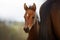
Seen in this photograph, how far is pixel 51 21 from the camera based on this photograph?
0.45m

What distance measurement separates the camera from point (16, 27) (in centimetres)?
128

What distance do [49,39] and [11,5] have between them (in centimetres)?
94

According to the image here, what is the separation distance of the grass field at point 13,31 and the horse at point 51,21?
81cm

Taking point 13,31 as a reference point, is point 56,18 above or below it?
above

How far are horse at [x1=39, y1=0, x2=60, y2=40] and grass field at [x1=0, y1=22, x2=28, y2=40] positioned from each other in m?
0.81

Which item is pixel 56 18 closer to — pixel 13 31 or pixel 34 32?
pixel 34 32

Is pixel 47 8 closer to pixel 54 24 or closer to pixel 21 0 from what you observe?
pixel 54 24

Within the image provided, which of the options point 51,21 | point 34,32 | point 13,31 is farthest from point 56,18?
point 13,31

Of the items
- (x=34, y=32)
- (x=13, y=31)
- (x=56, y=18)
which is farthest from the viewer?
(x=13, y=31)

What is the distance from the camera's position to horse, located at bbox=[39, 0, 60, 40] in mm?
448

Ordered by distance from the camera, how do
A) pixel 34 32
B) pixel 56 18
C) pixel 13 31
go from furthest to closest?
1. pixel 13 31
2. pixel 34 32
3. pixel 56 18

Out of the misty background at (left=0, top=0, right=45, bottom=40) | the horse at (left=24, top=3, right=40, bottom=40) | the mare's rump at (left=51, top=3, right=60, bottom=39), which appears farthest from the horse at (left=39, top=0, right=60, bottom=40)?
the misty background at (left=0, top=0, right=45, bottom=40)

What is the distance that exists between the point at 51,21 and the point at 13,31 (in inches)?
33.9

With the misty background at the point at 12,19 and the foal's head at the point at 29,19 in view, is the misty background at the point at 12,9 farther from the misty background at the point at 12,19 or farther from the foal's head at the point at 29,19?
the foal's head at the point at 29,19
